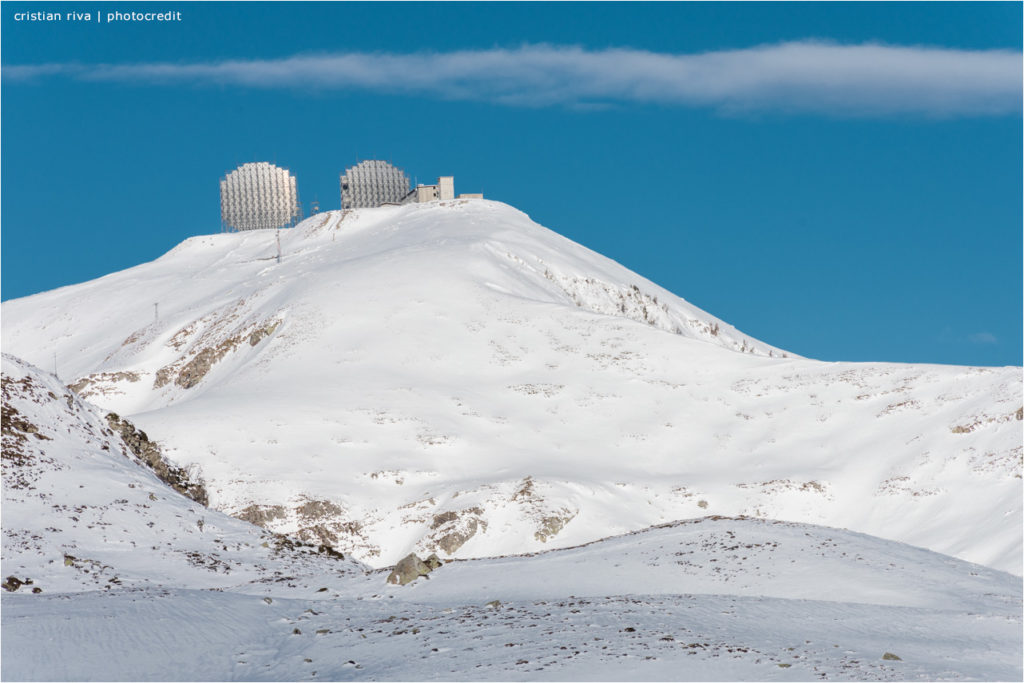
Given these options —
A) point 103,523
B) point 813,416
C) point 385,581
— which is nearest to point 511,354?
point 813,416

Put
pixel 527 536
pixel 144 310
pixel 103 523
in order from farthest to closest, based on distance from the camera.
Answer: pixel 144 310, pixel 527 536, pixel 103 523

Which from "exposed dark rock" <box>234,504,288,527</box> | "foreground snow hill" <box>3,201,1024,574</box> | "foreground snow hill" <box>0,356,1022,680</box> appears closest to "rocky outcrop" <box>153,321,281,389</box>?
"foreground snow hill" <box>3,201,1024,574</box>

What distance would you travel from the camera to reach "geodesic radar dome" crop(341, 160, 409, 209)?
174375 mm

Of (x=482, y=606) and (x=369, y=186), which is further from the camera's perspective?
(x=369, y=186)

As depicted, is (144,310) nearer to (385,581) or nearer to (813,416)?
(813,416)

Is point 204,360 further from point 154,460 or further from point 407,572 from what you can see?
point 407,572

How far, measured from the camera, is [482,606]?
100 feet

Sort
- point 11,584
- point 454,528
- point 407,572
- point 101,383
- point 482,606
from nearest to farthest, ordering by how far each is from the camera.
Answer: point 482,606 < point 407,572 < point 11,584 < point 454,528 < point 101,383

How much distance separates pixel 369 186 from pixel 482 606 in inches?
5838

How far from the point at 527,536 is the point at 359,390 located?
25.0 meters

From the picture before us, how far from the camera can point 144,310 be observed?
133 meters

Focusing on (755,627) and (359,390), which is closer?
(755,627)

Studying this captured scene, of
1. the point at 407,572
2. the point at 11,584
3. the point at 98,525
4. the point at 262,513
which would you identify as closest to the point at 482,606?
the point at 407,572

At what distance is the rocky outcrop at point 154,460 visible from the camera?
194ft
